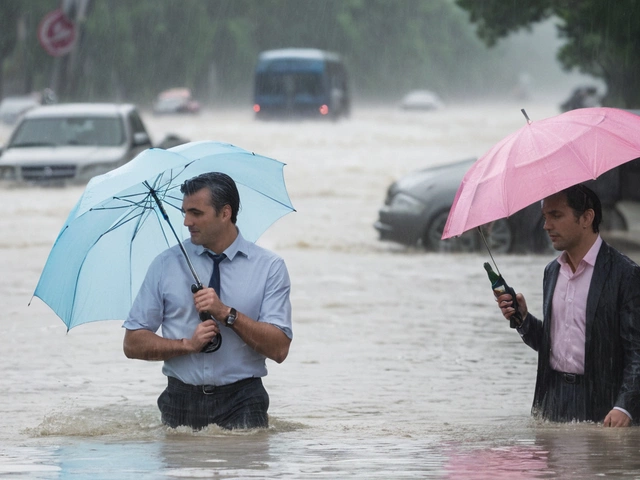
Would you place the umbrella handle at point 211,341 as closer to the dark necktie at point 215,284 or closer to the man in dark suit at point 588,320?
the dark necktie at point 215,284

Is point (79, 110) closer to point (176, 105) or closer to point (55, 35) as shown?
point (55, 35)

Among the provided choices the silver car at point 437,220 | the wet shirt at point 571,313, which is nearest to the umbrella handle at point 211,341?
the wet shirt at point 571,313

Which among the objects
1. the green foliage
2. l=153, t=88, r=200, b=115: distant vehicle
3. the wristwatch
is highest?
the green foliage

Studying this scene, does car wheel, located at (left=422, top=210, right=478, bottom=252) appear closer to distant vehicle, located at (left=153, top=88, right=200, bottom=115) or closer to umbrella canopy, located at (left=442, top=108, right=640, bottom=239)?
umbrella canopy, located at (left=442, top=108, right=640, bottom=239)

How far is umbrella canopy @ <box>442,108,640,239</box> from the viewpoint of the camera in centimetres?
580

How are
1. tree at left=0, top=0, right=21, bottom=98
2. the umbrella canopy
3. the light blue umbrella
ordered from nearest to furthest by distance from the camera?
the umbrella canopy < the light blue umbrella < tree at left=0, top=0, right=21, bottom=98

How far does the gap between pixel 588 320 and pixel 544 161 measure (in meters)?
0.64

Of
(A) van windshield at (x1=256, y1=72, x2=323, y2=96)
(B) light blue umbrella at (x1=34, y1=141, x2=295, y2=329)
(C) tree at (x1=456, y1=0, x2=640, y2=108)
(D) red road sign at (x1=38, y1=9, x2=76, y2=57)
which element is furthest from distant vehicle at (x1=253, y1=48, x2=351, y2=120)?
(B) light blue umbrella at (x1=34, y1=141, x2=295, y2=329)

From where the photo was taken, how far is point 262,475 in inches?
209

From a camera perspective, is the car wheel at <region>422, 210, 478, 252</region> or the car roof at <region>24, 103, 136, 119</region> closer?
the car wheel at <region>422, 210, 478, 252</region>

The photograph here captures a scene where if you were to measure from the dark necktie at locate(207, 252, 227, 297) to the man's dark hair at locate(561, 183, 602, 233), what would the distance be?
1382mm

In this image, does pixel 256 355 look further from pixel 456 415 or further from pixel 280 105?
pixel 280 105

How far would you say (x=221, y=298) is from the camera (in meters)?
6.05

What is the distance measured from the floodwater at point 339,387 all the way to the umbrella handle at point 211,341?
14.9 inches
